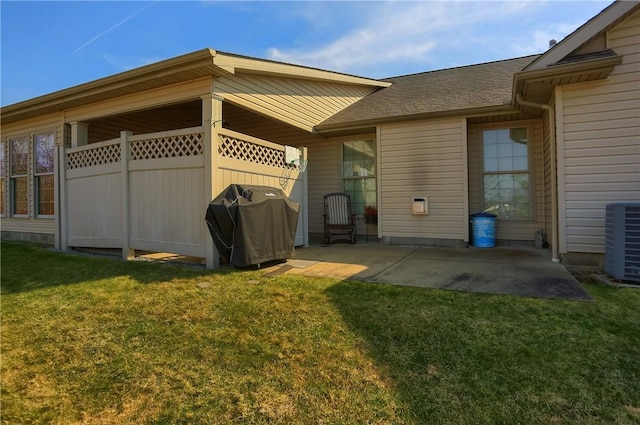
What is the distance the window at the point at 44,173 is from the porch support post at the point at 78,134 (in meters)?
1.07

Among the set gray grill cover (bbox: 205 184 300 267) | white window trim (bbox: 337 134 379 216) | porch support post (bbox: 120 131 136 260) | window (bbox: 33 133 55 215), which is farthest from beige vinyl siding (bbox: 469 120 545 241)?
window (bbox: 33 133 55 215)

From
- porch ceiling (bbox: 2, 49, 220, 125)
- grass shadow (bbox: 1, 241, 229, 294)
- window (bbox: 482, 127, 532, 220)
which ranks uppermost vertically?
porch ceiling (bbox: 2, 49, 220, 125)

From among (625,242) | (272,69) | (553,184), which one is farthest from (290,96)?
(625,242)

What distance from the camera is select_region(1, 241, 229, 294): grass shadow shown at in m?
4.68

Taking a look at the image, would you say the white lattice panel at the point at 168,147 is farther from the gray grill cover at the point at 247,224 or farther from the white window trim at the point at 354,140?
the white window trim at the point at 354,140

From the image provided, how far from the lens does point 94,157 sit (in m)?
6.62

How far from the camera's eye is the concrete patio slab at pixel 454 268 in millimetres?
3916

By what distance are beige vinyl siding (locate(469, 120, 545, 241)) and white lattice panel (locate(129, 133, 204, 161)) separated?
569 centimetres

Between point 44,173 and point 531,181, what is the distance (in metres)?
11.0

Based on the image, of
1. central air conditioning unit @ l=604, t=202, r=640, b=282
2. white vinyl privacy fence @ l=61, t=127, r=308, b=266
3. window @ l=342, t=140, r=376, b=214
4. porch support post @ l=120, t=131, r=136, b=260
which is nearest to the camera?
central air conditioning unit @ l=604, t=202, r=640, b=282

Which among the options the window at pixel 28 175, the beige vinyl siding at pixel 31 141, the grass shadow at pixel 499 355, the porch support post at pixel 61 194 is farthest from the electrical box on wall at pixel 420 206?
the window at pixel 28 175

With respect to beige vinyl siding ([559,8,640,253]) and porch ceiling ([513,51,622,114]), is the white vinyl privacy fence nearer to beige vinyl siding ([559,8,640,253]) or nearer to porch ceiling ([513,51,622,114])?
porch ceiling ([513,51,622,114])

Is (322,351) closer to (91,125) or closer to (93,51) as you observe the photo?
(91,125)

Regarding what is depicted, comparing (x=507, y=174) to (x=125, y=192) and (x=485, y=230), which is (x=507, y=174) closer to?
(x=485, y=230)
